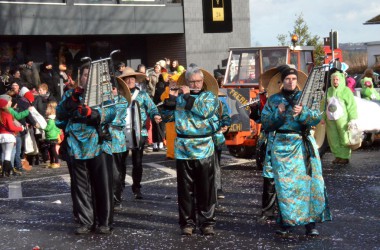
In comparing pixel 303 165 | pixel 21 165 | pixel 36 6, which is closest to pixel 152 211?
pixel 303 165

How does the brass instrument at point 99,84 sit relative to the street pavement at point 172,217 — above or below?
above

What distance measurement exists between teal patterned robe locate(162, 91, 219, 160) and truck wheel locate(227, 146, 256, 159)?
7.09 metres

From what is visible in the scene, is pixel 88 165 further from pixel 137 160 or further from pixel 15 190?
pixel 15 190

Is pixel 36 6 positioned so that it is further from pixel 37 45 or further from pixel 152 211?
pixel 152 211

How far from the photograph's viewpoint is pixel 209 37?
92.3ft

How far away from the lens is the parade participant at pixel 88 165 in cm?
958

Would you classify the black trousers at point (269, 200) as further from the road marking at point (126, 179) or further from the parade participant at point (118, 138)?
the road marking at point (126, 179)

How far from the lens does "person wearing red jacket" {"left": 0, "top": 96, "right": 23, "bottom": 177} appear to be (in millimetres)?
16047

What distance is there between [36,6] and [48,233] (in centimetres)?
1546

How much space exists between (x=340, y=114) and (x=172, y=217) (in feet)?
19.3

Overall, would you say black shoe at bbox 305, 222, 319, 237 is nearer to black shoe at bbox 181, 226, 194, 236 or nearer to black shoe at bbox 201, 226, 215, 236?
black shoe at bbox 201, 226, 215, 236

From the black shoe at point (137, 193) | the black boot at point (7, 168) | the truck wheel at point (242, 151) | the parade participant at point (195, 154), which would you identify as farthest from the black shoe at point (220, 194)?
the black boot at point (7, 168)

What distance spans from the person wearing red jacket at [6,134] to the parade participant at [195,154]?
717 centimetres

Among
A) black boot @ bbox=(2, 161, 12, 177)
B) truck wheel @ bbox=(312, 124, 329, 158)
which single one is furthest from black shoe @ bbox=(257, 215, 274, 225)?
black boot @ bbox=(2, 161, 12, 177)
